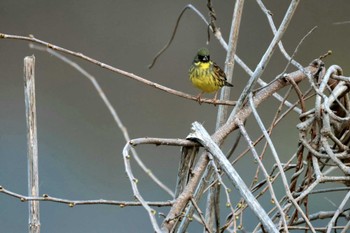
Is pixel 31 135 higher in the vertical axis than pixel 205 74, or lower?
lower

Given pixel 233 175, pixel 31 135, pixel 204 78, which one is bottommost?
pixel 233 175

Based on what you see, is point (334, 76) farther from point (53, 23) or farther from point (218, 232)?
point (53, 23)

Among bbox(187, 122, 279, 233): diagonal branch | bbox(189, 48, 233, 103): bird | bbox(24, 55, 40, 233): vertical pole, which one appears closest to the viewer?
bbox(187, 122, 279, 233): diagonal branch

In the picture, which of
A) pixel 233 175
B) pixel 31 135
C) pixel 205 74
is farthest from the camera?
pixel 205 74

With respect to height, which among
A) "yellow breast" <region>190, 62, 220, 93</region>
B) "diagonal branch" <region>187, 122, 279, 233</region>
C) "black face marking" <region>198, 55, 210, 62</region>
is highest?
"black face marking" <region>198, 55, 210, 62</region>

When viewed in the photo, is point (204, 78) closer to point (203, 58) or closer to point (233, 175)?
point (203, 58)

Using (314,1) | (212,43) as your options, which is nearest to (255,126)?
(212,43)

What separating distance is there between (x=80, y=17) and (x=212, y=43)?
0.65 metres

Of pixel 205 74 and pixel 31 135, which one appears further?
pixel 205 74

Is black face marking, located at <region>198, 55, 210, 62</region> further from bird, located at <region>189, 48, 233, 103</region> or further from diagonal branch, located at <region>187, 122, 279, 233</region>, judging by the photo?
diagonal branch, located at <region>187, 122, 279, 233</region>

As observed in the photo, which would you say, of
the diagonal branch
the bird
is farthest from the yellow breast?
the diagonal branch

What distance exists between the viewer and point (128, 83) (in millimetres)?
3445

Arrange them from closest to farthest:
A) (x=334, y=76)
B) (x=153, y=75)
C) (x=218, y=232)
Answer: (x=218, y=232) → (x=334, y=76) → (x=153, y=75)

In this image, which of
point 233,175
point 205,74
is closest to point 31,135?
point 233,175
